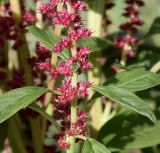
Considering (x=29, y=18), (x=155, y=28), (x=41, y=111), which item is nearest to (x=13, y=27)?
(x=29, y=18)

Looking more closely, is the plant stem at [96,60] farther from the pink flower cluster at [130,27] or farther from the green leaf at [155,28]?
the green leaf at [155,28]

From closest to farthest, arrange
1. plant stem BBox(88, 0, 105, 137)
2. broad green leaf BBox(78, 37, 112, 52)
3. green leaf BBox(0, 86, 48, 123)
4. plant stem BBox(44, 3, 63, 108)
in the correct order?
green leaf BBox(0, 86, 48, 123) < plant stem BBox(44, 3, 63, 108) < broad green leaf BBox(78, 37, 112, 52) < plant stem BBox(88, 0, 105, 137)

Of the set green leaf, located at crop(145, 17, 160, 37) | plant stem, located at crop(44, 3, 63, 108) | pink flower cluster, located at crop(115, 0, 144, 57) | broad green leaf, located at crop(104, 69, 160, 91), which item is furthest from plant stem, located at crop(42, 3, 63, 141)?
green leaf, located at crop(145, 17, 160, 37)

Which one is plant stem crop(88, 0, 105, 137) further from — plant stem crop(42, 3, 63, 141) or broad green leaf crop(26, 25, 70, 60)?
broad green leaf crop(26, 25, 70, 60)

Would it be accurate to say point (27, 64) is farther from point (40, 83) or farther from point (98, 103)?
point (98, 103)

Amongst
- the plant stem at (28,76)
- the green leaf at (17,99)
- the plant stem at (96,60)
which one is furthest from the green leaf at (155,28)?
the green leaf at (17,99)

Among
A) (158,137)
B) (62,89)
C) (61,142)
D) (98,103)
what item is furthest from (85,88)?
(98,103)
